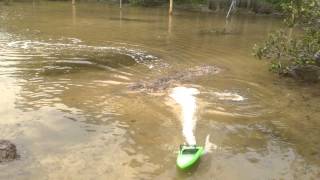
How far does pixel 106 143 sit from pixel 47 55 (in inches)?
295

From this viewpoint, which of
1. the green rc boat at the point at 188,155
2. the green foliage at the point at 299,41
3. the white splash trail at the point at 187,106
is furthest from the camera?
the green foliage at the point at 299,41

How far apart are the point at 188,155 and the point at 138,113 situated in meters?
2.47

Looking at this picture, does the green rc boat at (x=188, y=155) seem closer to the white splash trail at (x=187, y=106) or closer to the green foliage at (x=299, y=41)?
the white splash trail at (x=187, y=106)

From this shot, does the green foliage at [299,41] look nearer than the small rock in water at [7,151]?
No

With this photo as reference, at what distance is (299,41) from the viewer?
11.9 meters

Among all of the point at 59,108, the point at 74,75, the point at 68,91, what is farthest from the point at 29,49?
the point at 59,108

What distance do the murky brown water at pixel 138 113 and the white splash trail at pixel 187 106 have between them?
0.14m

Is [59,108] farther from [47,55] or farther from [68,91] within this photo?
[47,55]

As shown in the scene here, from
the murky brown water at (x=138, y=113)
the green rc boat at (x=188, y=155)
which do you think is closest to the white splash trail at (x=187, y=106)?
the murky brown water at (x=138, y=113)

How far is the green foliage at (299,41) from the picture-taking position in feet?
37.0

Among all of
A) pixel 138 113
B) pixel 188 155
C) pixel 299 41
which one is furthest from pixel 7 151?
pixel 299 41

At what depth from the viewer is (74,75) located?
39.9 ft

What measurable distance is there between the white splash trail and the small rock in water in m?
2.86

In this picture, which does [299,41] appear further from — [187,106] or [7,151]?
[7,151]
